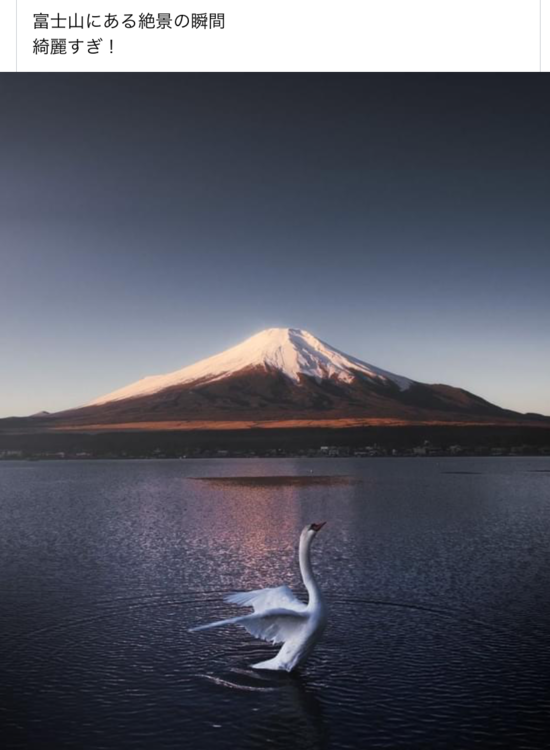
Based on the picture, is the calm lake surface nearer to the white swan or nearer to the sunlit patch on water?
the white swan

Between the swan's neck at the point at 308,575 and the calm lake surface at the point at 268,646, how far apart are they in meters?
0.51

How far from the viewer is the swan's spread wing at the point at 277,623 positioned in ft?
16.7

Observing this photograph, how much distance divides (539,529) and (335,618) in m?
8.03

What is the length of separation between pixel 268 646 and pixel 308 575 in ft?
2.69

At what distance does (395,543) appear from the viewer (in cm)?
1192

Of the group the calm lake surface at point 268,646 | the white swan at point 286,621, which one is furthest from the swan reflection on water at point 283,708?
the white swan at point 286,621

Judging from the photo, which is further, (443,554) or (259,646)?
(443,554)

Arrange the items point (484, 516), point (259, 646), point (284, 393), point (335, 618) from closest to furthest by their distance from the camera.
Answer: point (259, 646)
point (335, 618)
point (484, 516)
point (284, 393)

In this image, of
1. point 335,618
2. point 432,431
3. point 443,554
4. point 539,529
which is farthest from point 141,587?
point 432,431

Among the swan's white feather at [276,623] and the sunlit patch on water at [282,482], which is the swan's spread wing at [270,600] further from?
the sunlit patch on water at [282,482]

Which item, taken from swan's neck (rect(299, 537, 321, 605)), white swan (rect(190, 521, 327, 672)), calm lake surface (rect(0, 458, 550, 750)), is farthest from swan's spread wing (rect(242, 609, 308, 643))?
calm lake surface (rect(0, 458, 550, 750))

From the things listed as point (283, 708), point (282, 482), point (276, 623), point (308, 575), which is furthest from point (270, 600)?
point (282, 482)

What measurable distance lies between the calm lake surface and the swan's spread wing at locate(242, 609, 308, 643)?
28cm

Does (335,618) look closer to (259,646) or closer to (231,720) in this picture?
(259,646)
